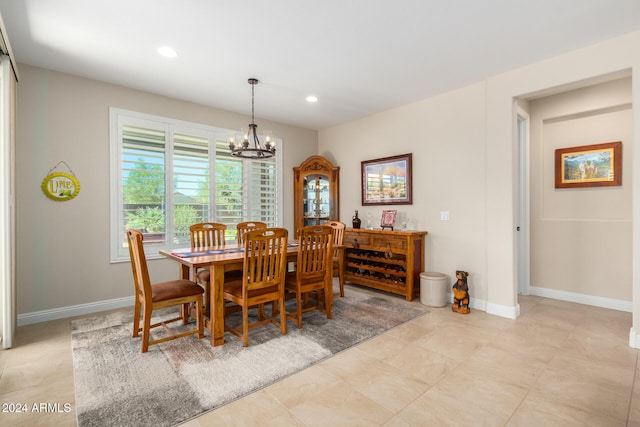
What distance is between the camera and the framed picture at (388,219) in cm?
453

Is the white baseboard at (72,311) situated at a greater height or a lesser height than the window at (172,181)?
lesser

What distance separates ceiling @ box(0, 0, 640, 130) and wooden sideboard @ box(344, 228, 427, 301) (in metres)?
1.95

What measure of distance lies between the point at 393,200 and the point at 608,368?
2948mm

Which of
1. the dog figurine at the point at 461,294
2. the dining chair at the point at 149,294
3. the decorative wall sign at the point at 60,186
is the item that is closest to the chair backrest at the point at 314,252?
the dining chair at the point at 149,294

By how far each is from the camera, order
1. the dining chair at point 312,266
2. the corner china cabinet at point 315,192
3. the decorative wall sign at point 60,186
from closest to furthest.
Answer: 1. the dining chair at point 312,266
2. the decorative wall sign at point 60,186
3. the corner china cabinet at point 315,192

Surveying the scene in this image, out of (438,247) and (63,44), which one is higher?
(63,44)

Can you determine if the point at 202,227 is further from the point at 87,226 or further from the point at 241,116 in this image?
the point at 241,116

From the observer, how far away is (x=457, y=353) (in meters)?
2.62

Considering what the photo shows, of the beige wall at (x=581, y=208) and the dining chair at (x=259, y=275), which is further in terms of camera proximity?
the beige wall at (x=581, y=208)

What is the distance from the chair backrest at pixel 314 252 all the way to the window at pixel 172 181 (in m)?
1.98

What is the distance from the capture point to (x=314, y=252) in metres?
3.25

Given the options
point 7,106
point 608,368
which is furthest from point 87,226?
point 608,368

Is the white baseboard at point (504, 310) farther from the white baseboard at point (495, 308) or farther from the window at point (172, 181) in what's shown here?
the window at point (172, 181)

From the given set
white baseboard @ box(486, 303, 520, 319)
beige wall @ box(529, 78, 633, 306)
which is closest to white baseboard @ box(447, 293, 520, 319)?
white baseboard @ box(486, 303, 520, 319)
